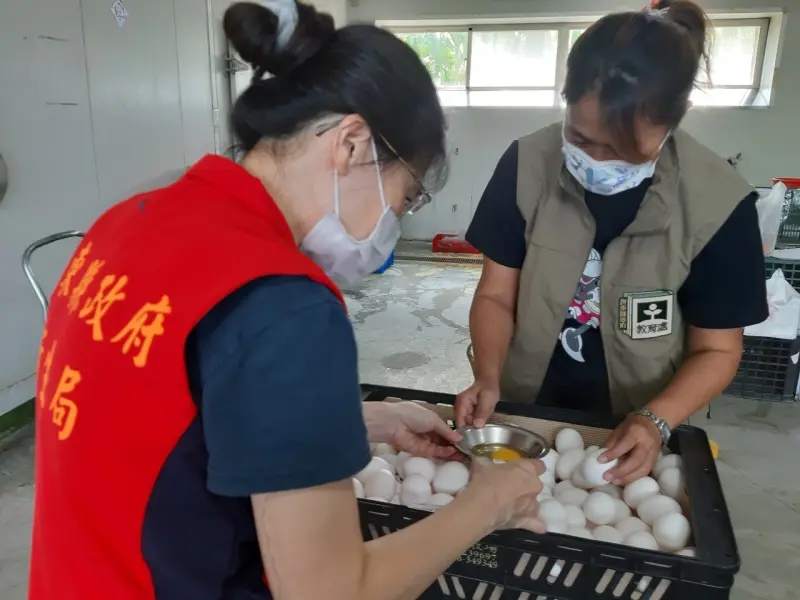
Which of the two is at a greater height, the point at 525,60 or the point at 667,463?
the point at 525,60

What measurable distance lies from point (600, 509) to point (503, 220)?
22.8 inches

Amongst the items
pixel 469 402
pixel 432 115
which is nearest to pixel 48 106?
pixel 469 402

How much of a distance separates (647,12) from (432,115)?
60cm

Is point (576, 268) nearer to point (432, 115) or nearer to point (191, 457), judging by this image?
point (432, 115)

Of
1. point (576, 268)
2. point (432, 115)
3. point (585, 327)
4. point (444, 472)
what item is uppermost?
point (432, 115)

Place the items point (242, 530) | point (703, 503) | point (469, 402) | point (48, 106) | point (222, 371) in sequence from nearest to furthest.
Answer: point (222, 371)
point (242, 530)
point (703, 503)
point (469, 402)
point (48, 106)

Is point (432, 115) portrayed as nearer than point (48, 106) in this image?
Yes

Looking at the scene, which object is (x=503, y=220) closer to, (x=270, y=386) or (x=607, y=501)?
(x=607, y=501)

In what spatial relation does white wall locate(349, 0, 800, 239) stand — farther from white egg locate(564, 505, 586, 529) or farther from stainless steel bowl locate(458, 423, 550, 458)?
white egg locate(564, 505, 586, 529)

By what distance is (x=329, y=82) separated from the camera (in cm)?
61

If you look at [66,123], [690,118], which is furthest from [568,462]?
[690,118]

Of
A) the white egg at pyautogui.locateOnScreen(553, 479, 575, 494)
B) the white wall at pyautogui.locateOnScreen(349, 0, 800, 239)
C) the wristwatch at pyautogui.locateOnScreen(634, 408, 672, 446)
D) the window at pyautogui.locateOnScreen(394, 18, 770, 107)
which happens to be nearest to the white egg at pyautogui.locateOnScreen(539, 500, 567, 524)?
the white egg at pyautogui.locateOnScreen(553, 479, 575, 494)

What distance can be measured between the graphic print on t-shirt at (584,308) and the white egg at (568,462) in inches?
9.2

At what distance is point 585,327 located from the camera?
4.17 feet
